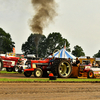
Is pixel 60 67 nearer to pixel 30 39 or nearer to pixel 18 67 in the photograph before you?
pixel 18 67

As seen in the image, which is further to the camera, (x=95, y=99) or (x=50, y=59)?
(x=50, y=59)

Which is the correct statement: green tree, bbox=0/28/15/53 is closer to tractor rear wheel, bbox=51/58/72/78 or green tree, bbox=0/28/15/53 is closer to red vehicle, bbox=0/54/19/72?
red vehicle, bbox=0/54/19/72

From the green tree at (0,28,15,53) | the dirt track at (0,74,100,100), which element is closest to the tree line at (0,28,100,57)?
the green tree at (0,28,15,53)

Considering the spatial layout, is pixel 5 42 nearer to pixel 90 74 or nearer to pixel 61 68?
pixel 61 68

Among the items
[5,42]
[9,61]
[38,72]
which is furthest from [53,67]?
[5,42]

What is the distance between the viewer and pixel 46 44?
63.1m

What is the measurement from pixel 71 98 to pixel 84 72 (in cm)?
991

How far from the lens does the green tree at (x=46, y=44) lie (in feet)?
206

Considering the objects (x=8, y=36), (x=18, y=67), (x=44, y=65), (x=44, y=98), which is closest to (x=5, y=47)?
(x=8, y=36)

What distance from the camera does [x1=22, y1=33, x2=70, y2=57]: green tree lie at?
62.8 metres

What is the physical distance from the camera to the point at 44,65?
1633cm

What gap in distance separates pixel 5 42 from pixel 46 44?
1183 cm

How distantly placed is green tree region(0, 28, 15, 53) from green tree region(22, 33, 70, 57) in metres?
4.21

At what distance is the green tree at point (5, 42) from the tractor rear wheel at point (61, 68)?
158 ft
